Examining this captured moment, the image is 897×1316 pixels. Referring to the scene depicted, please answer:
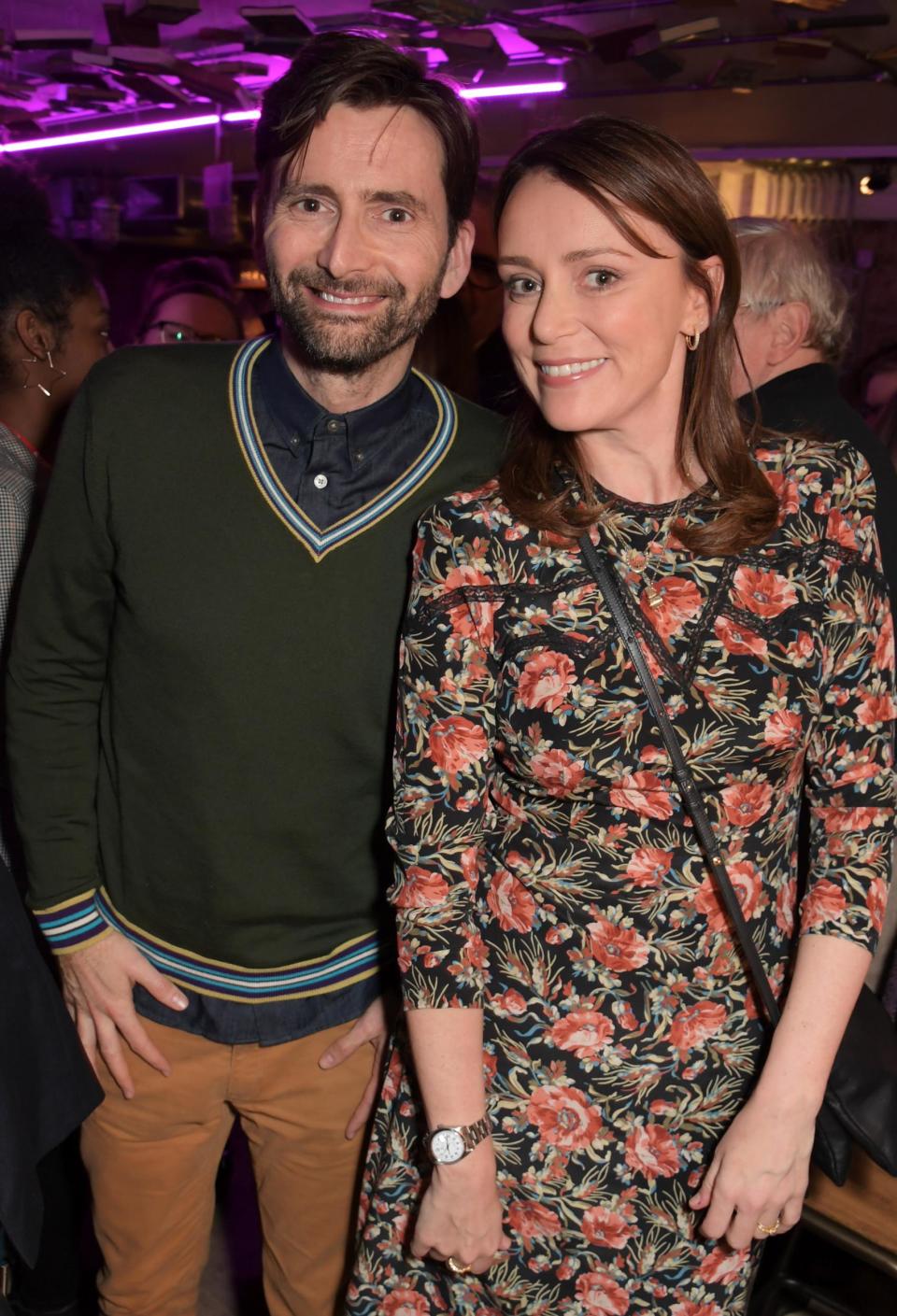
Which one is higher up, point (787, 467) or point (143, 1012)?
point (787, 467)

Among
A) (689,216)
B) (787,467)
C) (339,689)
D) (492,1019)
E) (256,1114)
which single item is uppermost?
(689,216)

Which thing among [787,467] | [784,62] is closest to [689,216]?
[787,467]

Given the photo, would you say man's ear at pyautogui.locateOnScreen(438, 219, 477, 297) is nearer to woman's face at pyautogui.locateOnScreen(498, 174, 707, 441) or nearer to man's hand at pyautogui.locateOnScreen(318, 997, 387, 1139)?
woman's face at pyautogui.locateOnScreen(498, 174, 707, 441)

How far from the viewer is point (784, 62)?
207 inches

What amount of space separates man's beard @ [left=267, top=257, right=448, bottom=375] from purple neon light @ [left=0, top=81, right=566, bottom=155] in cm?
473

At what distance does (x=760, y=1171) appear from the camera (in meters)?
1.31

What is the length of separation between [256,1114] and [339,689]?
2.31 ft

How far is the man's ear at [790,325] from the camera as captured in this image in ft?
8.46

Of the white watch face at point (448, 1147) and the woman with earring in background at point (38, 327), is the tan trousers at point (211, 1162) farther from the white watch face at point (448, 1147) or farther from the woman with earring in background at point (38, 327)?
the woman with earring in background at point (38, 327)

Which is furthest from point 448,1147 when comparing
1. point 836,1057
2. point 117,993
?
point 117,993

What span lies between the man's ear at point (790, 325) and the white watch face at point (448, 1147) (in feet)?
6.17

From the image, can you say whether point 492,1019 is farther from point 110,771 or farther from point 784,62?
point 784,62

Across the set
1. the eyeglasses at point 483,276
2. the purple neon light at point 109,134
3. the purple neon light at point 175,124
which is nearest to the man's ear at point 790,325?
the eyeglasses at point 483,276

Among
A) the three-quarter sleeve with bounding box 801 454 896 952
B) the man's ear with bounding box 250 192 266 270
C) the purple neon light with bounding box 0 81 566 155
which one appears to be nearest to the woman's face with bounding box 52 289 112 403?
the man's ear with bounding box 250 192 266 270
